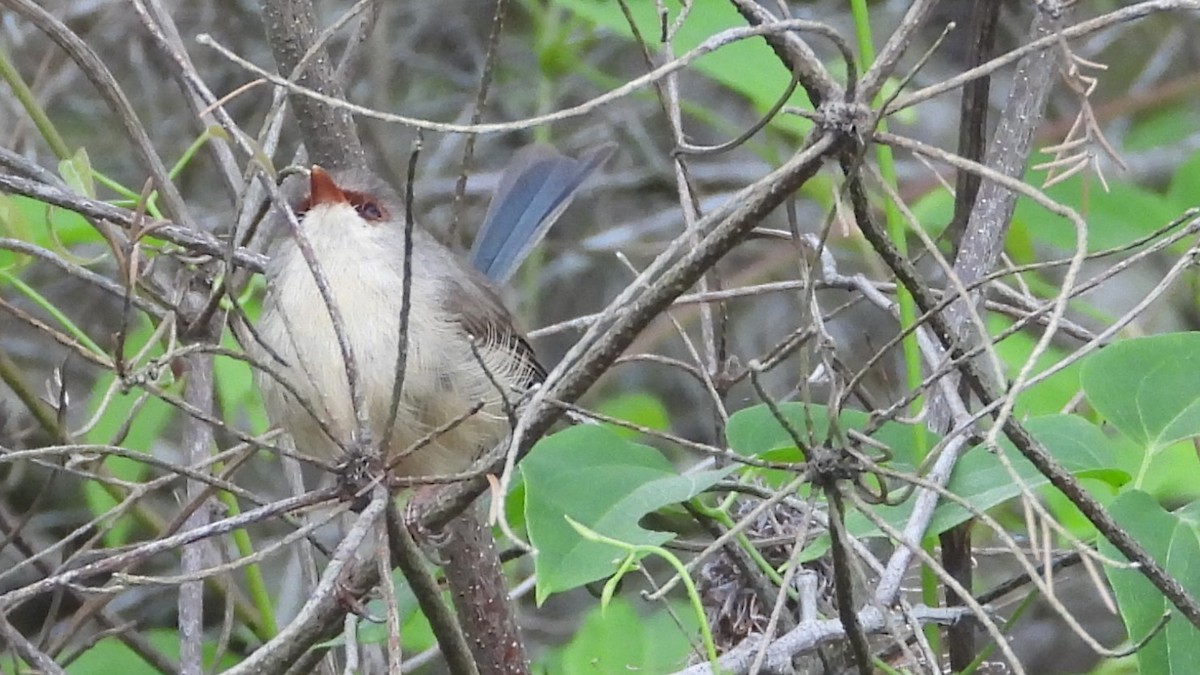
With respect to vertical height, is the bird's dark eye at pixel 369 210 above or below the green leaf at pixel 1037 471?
above

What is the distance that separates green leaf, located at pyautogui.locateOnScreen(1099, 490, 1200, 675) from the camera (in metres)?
1.39

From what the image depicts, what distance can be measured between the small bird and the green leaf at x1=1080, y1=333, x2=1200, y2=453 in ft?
2.77

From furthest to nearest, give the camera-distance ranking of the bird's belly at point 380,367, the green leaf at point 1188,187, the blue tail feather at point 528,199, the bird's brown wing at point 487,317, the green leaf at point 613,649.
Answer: the blue tail feather at point 528,199 → the bird's brown wing at point 487,317 → the green leaf at point 1188,187 → the bird's belly at point 380,367 → the green leaf at point 613,649

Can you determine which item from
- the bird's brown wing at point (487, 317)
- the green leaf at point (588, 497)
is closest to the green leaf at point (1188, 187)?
the bird's brown wing at point (487, 317)

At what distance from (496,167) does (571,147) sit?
0.30 metres

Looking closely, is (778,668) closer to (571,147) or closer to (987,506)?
(987,506)

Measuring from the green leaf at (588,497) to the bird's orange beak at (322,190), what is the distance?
2.91ft

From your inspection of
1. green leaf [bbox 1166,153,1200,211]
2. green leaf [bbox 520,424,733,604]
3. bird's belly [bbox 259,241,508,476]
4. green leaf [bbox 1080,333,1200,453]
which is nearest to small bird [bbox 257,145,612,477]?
bird's belly [bbox 259,241,508,476]

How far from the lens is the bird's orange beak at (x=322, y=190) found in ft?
7.55

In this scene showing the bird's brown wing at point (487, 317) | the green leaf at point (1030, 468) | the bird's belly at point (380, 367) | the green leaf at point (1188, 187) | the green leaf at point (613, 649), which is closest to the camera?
the green leaf at point (1030, 468)

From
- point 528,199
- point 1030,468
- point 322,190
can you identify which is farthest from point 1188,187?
point 322,190

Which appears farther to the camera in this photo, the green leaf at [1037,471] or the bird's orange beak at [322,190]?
the bird's orange beak at [322,190]

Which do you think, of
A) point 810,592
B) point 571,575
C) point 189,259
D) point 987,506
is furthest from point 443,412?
point 987,506

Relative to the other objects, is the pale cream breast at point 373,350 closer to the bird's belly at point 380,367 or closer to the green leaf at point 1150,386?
the bird's belly at point 380,367
